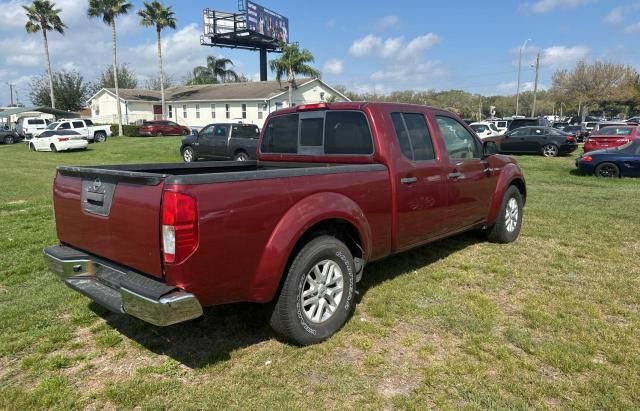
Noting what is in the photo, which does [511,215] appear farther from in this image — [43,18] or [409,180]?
[43,18]

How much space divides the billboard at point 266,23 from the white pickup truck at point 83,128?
21039 millimetres

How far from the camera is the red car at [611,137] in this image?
1777cm

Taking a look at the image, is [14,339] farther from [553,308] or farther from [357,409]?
[553,308]

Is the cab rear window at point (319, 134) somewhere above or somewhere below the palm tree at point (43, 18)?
below

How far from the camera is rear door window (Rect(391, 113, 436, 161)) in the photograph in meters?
4.48

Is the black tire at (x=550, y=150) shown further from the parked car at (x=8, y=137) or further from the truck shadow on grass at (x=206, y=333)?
the parked car at (x=8, y=137)

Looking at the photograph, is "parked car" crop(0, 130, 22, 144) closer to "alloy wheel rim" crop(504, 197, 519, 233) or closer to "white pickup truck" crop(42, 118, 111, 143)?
"white pickup truck" crop(42, 118, 111, 143)

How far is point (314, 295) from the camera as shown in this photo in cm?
361

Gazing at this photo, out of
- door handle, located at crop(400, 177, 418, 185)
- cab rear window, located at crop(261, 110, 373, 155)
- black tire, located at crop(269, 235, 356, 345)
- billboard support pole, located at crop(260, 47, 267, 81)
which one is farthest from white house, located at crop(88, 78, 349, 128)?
black tire, located at crop(269, 235, 356, 345)

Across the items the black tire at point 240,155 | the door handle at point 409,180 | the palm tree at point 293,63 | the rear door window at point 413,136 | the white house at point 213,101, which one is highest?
the palm tree at point 293,63

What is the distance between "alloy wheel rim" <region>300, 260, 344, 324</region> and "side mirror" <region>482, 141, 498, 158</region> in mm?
2877

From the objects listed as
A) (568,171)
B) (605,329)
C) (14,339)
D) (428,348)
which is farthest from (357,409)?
(568,171)

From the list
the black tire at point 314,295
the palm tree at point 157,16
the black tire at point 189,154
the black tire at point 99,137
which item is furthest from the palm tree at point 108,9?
the black tire at point 314,295

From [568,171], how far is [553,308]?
14.0m
